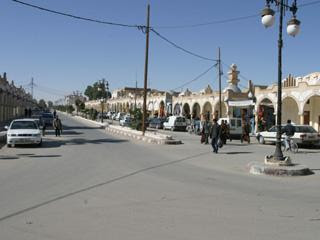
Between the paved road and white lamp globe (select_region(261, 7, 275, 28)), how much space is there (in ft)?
15.8

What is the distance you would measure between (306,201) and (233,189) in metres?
1.88

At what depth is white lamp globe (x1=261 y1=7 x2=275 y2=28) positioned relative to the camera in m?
14.0

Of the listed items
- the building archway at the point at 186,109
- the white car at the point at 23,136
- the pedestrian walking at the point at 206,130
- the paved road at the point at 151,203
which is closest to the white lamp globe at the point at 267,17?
the paved road at the point at 151,203

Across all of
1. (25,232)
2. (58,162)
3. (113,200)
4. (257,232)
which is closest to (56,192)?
(113,200)

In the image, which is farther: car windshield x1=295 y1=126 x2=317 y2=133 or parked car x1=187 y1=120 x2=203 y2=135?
parked car x1=187 y1=120 x2=203 y2=135

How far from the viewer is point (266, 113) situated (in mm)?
41781

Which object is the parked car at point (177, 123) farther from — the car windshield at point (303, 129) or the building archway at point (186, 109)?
the car windshield at point (303, 129)

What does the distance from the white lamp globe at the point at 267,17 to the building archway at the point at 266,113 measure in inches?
1021

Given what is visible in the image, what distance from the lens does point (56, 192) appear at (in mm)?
9617

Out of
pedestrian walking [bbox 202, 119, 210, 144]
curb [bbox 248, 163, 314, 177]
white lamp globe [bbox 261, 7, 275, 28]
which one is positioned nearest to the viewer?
curb [bbox 248, 163, 314, 177]

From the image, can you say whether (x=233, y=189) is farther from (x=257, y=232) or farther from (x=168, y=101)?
(x=168, y=101)

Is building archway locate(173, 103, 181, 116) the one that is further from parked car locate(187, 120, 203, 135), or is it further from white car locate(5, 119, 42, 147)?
white car locate(5, 119, 42, 147)

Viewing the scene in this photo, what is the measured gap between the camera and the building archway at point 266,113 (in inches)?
1576

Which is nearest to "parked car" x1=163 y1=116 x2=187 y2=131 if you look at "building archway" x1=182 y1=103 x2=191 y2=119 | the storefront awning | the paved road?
the storefront awning
